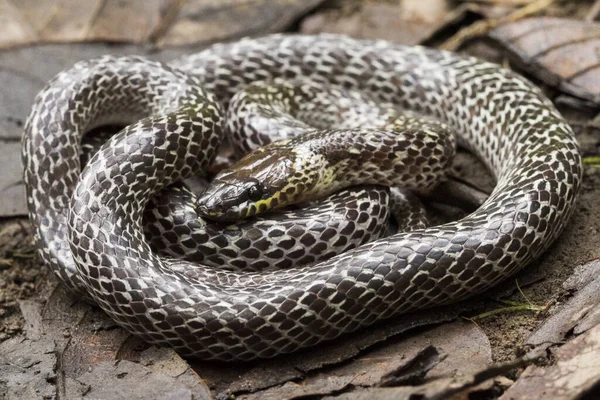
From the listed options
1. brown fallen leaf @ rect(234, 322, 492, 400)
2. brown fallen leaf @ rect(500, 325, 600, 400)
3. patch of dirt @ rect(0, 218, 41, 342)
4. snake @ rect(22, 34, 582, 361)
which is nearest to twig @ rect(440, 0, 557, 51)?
snake @ rect(22, 34, 582, 361)

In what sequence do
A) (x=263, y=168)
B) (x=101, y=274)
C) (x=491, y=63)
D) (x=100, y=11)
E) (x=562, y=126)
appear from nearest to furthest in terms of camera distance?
(x=101, y=274)
(x=263, y=168)
(x=562, y=126)
(x=491, y=63)
(x=100, y=11)

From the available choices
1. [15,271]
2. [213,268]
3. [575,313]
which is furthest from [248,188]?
[575,313]

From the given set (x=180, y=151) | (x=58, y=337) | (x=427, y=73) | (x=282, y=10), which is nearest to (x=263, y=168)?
(x=180, y=151)

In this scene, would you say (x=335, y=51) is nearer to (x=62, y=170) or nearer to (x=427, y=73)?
(x=427, y=73)

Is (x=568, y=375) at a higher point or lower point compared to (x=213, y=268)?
higher

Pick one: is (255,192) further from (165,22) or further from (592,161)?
(165,22)

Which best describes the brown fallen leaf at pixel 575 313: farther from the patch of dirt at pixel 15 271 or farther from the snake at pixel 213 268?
the patch of dirt at pixel 15 271

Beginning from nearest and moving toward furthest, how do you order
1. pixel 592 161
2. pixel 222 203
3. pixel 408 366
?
1. pixel 408 366
2. pixel 222 203
3. pixel 592 161
